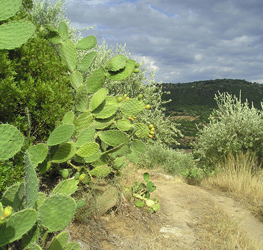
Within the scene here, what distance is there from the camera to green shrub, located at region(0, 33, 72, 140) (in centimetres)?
287

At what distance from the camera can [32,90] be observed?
3.07 meters

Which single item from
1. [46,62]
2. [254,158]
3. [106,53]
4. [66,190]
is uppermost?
[106,53]

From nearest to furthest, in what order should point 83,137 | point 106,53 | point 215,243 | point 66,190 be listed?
point 66,190, point 83,137, point 215,243, point 106,53

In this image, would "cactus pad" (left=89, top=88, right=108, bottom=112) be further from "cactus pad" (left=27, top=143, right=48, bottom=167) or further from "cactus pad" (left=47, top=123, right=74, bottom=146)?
"cactus pad" (left=27, top=143, right=48, bottom=167)

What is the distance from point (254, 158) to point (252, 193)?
158cm

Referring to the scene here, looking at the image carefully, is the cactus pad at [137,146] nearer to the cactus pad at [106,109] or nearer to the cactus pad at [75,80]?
the cactus pad at [106,109]

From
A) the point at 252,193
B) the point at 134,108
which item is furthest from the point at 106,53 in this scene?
the point at 252,193

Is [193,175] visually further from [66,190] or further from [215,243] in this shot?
[66,190]

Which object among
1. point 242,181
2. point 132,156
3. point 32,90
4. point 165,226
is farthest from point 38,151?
point 242,181

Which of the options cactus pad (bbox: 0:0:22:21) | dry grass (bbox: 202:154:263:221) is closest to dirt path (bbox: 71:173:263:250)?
dry grass (bbox: 202:154:263:221)

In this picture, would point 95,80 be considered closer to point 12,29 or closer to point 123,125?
point 123,125

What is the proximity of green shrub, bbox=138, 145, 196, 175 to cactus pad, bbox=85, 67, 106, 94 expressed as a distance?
477cm

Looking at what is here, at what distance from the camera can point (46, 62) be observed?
3.48 metres

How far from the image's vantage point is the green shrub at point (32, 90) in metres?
2.87
